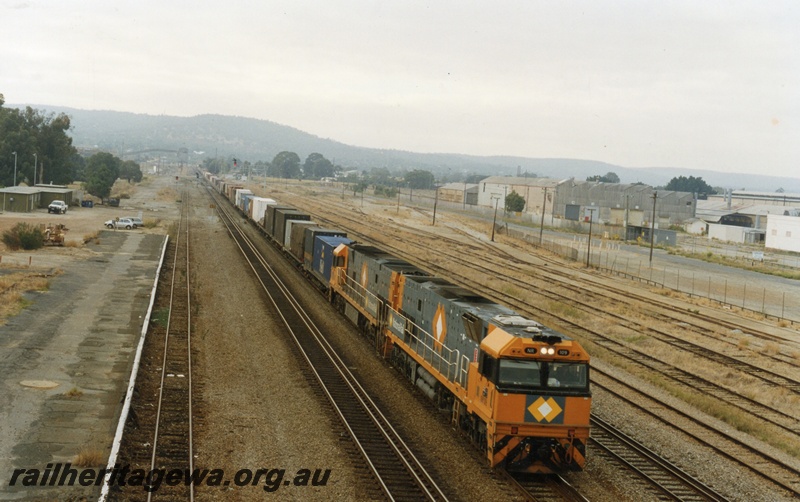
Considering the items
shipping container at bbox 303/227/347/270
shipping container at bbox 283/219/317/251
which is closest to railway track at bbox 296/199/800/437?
shipping container at bbox 303/227/347/270

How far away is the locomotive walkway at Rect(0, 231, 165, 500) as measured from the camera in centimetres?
1631

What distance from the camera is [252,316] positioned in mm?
33781

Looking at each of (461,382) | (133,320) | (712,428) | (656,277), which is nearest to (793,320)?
(656,277)

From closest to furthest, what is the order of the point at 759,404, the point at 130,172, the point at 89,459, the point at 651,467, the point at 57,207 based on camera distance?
1. the point at 89,459
2. the point at 651,467
3. the point at 759,404
4. the point at 57,207
5. the point at 130,172

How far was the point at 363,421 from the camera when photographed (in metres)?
19.8

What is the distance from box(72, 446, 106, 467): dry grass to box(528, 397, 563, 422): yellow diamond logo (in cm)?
993

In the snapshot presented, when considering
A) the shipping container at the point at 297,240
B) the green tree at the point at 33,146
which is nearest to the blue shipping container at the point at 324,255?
the shipping container at the point at 297,240

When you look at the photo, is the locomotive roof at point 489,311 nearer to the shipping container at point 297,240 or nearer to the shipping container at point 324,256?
the shipping container at point 324,256

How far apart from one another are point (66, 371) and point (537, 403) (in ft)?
53.3

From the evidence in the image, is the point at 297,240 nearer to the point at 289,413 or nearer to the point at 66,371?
the point at 66,371

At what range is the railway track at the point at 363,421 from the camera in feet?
51.4

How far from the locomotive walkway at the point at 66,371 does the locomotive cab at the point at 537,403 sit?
346 inches

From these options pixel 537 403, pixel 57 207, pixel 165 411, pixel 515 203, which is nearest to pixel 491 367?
pixel 537 403

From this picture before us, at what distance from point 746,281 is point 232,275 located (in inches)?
1830
